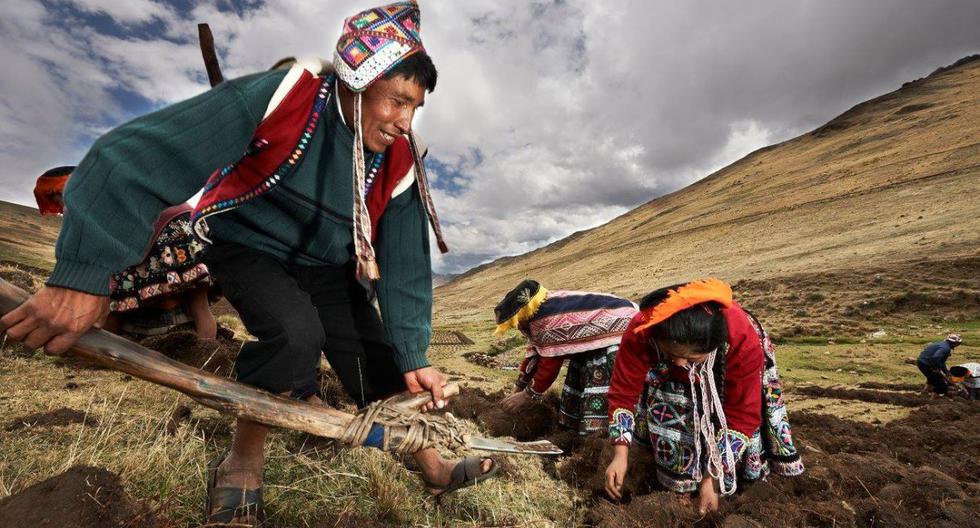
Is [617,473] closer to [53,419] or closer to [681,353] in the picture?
[681,353]

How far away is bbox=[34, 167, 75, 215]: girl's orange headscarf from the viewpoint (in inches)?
134

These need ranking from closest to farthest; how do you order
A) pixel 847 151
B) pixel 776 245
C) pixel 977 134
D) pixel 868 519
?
pixel 868 519
pixel 776 245
pixel 977 134
pixel 847 151

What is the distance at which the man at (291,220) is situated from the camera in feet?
3.99

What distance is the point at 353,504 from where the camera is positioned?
6.35ft

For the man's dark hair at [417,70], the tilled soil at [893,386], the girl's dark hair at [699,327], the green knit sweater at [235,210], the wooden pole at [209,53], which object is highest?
the wooden pole at [209,53]

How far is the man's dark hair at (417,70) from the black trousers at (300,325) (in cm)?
91

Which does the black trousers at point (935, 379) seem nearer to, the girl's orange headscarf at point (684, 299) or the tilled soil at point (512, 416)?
the tilled soil at point (512, 416)

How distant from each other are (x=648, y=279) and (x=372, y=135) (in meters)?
27.5

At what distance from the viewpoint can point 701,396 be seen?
9.11 feet

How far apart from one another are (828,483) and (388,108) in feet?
10.2

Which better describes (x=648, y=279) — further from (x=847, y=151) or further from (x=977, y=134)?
(x=847, y=151)

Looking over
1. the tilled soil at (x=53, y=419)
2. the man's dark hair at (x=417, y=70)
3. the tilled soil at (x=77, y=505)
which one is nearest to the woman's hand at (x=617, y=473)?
the tilled soil at (x=77, y=505)

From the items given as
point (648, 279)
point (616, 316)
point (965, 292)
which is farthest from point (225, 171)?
point (648, 279)

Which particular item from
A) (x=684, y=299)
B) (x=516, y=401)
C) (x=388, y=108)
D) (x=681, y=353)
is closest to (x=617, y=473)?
(x=681, y=353)
